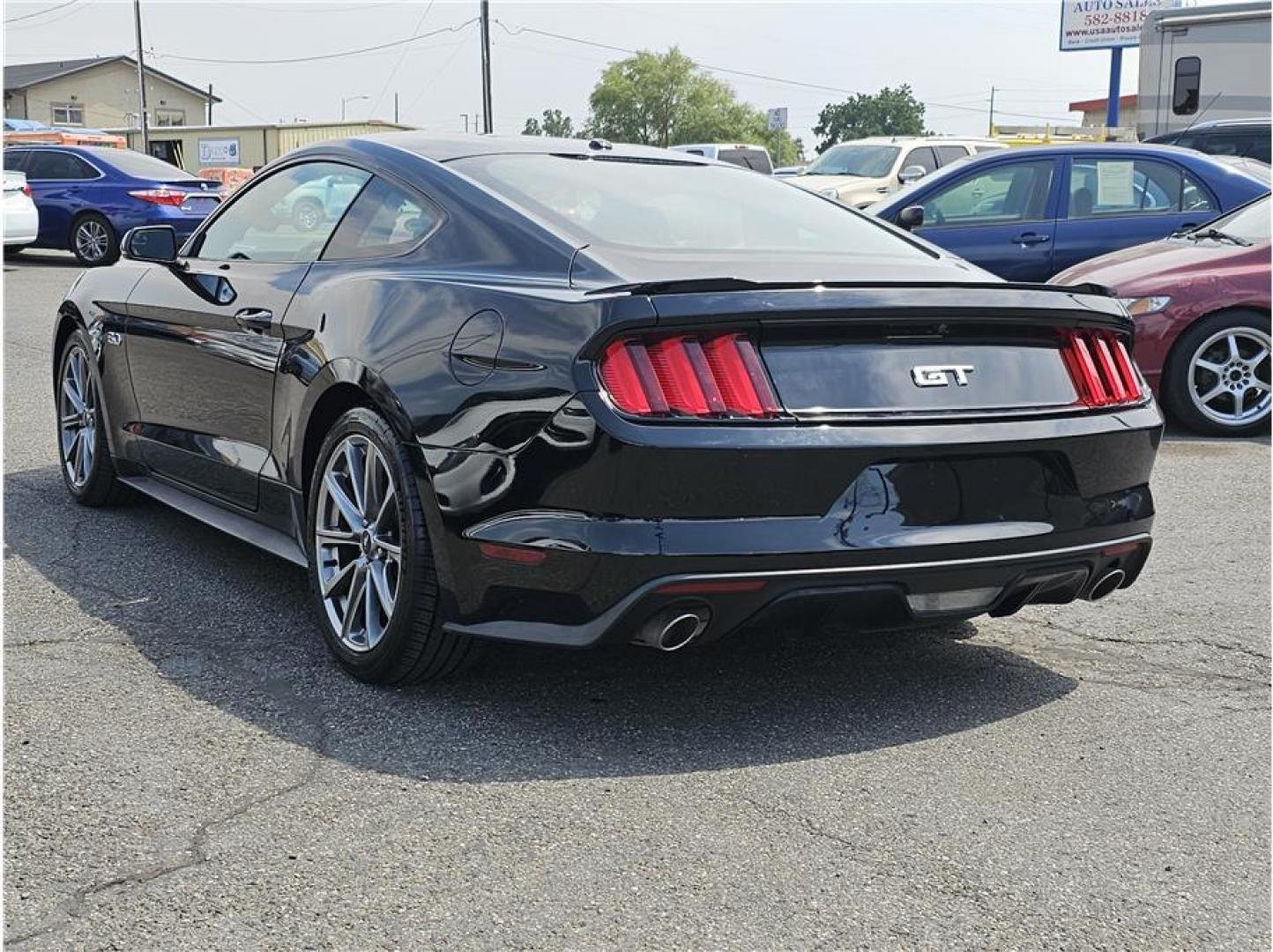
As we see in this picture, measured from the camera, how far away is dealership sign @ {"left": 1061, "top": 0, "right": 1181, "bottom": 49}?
5272cm

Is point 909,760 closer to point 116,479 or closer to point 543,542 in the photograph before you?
point 543,542

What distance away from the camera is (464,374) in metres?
3.74

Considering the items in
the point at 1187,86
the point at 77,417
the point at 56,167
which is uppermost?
the point at 1187,86

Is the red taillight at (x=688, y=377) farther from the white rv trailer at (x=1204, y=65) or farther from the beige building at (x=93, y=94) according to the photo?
the beige building at (x=93, y=94)

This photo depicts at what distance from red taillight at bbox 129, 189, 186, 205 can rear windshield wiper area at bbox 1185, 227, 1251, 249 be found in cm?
1354

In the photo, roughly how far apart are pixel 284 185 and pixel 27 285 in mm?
13283

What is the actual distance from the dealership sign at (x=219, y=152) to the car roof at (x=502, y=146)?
5710cm

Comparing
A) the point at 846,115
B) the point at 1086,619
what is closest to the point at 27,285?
the point at 1086,619

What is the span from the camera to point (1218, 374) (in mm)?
8461

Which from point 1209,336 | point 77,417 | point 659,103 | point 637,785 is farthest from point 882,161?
point 659,103

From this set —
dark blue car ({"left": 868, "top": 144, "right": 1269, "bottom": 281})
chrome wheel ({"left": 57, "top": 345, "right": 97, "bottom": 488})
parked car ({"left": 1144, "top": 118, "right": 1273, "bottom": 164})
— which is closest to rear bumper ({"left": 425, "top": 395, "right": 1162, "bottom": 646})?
chrome wheel ({"left": 57, "top": 345, "right": 97, "bottom": 488})

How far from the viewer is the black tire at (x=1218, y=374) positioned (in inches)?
330

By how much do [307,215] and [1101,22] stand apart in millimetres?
53459

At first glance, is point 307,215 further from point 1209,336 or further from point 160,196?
point 160,196
